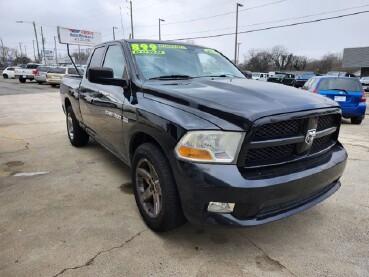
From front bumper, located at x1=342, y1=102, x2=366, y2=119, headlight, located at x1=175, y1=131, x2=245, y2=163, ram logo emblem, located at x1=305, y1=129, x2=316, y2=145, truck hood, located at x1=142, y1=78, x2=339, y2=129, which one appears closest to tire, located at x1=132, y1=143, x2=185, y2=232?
headlight, located at x1=175, y1=131, x2=245, y2=163

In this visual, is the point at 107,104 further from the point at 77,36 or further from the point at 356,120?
the point at 77,36

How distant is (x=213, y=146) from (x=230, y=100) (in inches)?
18.2

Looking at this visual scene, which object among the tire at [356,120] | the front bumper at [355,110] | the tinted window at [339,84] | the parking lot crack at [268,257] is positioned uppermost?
the tinted window at [339,84]

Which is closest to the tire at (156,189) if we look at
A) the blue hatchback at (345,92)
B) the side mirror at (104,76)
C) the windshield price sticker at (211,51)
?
the side mirror at (104,76)

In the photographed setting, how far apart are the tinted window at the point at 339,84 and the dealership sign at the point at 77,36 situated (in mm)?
33601

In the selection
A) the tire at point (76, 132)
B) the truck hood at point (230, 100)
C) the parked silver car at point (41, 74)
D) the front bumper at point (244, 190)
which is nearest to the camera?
the front bumper at point (244, 190)

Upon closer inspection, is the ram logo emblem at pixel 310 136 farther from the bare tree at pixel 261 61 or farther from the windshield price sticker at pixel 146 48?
the bare tree at pixel 261 61

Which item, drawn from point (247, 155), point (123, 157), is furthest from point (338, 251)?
point (123, 157)

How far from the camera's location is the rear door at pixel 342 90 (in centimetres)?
912

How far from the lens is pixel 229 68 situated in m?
4.20

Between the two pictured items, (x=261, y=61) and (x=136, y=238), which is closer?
(x=136, y=238)

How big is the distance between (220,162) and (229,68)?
7.37ft

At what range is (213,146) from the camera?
230cm

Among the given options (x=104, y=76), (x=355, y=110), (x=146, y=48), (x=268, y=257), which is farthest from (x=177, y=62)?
(x=355, y=110)
